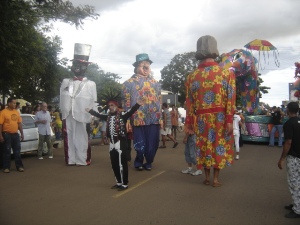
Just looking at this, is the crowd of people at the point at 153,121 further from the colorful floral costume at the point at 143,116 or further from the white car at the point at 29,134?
the white car at the point at 29,134

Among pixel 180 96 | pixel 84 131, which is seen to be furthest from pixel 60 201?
pixel 180 96

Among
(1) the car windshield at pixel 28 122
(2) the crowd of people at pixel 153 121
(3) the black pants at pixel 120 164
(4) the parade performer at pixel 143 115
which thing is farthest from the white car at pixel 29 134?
(3) the black pants at pixel 120 164

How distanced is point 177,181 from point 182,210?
202cm

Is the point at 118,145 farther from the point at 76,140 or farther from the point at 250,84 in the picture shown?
the point at 250,84

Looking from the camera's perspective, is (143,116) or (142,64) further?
(142,64)

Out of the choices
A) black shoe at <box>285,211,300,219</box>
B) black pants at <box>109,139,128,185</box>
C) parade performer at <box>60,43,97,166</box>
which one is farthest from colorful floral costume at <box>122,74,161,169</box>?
black shoe at <box>285,211,300,219</box>

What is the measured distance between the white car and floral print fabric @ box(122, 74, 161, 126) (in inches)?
182

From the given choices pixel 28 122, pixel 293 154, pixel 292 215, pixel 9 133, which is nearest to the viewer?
pixel 292 215

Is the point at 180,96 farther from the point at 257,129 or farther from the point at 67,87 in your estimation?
the point at 67,87

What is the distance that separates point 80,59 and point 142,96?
7.46 ft

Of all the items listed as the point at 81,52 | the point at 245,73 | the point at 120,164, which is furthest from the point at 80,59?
the point at 245,73

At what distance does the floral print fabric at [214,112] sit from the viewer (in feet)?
21.6

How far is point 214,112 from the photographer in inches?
261

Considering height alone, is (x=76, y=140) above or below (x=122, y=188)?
above
